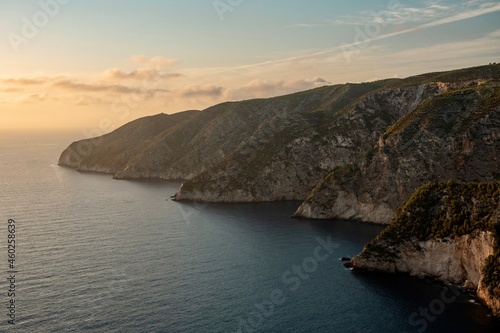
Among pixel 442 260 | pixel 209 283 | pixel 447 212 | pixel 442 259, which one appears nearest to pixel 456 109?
pixel 447 212

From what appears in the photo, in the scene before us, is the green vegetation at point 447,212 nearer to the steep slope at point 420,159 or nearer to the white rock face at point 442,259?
the white rock face at point 442,259

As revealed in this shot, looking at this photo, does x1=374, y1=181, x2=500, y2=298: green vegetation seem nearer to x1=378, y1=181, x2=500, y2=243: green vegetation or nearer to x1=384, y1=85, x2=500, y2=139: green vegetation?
x1=378, y1=181, x2=500, y2=243: green vegetation

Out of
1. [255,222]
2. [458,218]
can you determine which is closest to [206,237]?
[255,222]

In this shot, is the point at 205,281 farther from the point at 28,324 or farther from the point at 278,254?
the point at 28,324

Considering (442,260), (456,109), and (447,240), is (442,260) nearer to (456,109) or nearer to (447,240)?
(447,240)

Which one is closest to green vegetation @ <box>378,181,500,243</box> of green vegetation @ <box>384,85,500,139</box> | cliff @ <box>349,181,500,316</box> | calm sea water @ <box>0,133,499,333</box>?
cliff @ <box>349,181,500,316</box>

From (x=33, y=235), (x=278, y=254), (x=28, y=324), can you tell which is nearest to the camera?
(x=28, y=324)
